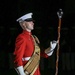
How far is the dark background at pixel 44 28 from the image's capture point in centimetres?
1204

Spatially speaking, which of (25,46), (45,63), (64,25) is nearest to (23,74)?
(25,46)

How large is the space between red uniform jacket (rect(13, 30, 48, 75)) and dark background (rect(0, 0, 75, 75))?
5830 mm

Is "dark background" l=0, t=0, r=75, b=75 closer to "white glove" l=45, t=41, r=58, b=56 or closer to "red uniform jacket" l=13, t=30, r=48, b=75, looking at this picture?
"white glove" l=45, t=41, r=58, b=56

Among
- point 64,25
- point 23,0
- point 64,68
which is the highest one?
point 23,0

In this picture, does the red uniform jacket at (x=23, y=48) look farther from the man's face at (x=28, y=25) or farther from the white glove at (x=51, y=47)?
the white glove at (x=51, y=47)

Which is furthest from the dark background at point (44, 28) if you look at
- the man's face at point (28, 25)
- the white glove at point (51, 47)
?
the man's face at point (28, 25)

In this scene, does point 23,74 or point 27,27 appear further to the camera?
point 27,27

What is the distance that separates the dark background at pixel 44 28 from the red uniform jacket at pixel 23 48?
5830mm

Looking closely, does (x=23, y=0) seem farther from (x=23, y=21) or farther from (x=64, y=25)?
(x=23, y=21)

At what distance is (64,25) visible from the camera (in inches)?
501

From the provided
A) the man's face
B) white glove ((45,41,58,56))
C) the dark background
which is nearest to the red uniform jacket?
the man's face

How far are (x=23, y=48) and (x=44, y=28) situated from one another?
6.61 m

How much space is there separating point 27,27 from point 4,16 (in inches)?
269

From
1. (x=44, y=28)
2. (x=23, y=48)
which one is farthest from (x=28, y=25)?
(x=44, y=28)
